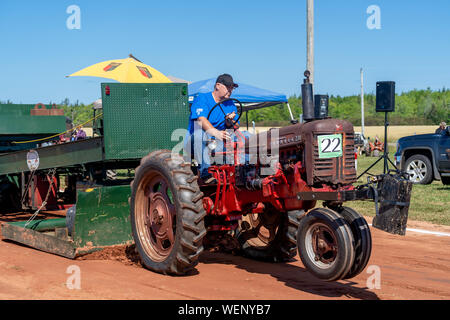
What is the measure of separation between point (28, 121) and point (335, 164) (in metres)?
7.51

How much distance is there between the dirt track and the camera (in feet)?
15.7

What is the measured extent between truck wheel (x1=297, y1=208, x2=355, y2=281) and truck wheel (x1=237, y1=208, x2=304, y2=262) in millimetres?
1346

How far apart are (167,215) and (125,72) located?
6.14 m

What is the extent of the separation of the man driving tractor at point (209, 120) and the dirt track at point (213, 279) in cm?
110

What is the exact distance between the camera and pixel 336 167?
4738mm

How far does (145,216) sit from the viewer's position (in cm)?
614

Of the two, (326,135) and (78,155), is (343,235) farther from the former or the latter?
(78,155)

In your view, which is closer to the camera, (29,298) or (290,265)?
(29,298)

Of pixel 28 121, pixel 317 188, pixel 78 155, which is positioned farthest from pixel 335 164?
pixel 28 121

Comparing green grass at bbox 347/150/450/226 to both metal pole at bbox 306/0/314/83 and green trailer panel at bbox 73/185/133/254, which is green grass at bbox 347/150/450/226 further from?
green trailer panel at bbox 73/185/133/254

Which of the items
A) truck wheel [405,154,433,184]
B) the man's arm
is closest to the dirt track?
the man's arm

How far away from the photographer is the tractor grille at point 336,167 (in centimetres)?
470

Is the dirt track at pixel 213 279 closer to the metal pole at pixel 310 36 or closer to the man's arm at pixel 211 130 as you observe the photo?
the man's arm at pixel 211 130

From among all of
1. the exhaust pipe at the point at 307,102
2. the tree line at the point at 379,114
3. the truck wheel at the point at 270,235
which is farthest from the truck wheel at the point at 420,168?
the tree line at the point at 379,114
